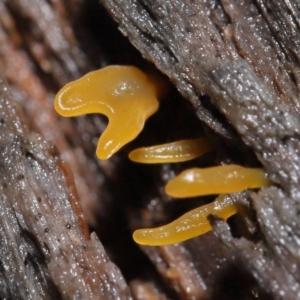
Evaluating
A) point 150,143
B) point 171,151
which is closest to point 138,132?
point 171,151

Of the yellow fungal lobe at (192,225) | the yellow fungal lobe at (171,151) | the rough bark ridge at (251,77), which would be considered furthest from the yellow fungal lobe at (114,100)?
the yellow fungal lobe at (192,225)

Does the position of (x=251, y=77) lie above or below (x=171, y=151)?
above

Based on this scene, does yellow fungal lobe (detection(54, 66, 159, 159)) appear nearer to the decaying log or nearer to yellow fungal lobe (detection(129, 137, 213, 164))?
yellow fungal lobe (detection(129, 137, 213, 164))

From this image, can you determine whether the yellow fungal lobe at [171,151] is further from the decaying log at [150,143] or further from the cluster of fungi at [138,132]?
the decaying log at [150,143]

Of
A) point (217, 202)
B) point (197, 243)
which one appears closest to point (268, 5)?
point (217, 202)

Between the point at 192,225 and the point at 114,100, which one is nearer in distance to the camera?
the point at 192,225

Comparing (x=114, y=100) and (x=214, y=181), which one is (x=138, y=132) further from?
(x=214, y=181)

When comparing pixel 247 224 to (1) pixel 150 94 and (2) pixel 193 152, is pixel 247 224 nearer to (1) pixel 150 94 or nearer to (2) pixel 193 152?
(2) pixel 193 152

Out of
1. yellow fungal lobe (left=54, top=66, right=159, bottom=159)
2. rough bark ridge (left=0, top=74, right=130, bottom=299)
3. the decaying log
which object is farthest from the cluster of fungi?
rough bark ridge (left=0, top=74, right=130, bottom=299)
